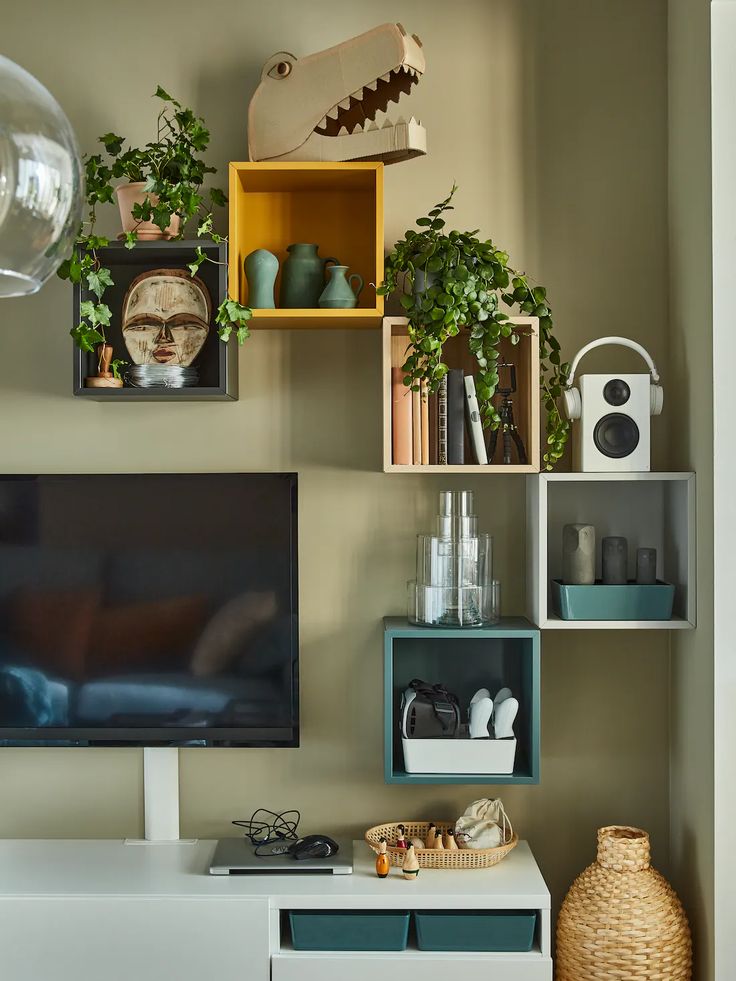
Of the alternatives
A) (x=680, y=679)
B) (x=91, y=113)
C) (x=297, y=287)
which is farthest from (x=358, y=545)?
(x=91, y=113)

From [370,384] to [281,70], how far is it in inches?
30.0

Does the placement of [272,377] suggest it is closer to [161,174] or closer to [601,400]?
[161,174]

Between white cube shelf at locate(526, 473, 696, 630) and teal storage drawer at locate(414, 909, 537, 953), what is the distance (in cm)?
65

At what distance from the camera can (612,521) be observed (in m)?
2.44

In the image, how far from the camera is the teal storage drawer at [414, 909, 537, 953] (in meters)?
2.10

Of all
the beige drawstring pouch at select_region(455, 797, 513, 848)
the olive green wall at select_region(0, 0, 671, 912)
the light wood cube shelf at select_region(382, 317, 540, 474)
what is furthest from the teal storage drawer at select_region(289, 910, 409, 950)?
the light wood cube shelf at select_region(382, 317, 540, 474)

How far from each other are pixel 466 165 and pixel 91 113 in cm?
95

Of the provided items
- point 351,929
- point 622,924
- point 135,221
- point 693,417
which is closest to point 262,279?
point 135,221

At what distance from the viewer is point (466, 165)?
2.45 metres

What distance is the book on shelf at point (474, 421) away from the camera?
2.25 metres

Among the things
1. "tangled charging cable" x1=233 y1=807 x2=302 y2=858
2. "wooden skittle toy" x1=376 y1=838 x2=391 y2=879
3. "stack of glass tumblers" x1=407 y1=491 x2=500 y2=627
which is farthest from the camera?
"tangled charging cable" x1=233 y1=807 x2=302 y2=858

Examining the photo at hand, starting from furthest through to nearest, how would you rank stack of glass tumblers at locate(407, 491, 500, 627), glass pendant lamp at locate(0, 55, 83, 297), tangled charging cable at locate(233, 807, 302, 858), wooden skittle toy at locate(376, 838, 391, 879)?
tangled charging cable at locate(233, 807, 302, 858) < stack of glass tumblers at locate(407, 491, 500, 627) < wooden skittle toy at locate(376, 838, 391, 879) < glass pendant lamp at locate(0, 55, 83, 297)

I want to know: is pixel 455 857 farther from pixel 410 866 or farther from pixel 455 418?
pixel 455 418

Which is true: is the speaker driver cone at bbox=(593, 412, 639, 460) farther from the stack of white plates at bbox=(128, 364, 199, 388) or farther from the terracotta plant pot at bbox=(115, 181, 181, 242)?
the terracotta plant pot at bbox=(115, 181, 181, 242)
